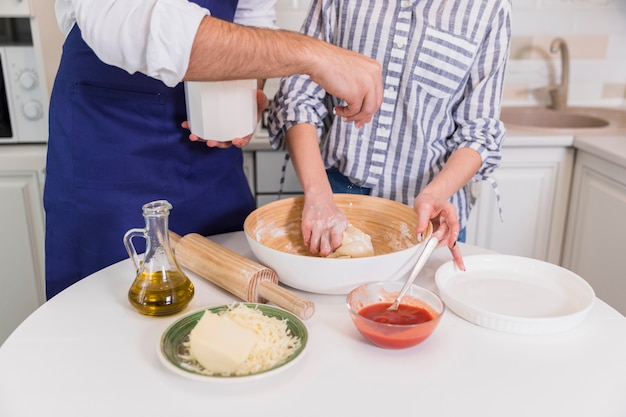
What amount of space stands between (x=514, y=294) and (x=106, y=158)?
2.66 feet

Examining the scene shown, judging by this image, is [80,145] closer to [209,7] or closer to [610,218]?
[209,7]

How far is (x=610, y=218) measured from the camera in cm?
188

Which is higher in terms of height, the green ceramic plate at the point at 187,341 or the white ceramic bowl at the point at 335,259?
the white ceramic bowl at the point at 335,259

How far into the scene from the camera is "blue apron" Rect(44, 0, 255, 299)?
116 centimetres

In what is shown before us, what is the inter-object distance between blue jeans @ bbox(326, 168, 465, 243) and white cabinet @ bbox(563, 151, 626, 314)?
69 centimetres

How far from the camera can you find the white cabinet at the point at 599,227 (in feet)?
6.01

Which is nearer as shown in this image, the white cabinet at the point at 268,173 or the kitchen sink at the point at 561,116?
the white cabinet at the point at 268,173

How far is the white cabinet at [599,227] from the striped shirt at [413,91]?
74 centimetres

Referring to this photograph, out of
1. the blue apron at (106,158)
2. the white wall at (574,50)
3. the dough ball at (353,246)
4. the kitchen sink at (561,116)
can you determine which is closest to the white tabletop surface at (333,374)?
the dough ball at (353,246)

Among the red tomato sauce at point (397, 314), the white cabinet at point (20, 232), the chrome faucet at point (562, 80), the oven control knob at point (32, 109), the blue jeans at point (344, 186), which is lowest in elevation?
the white cabinet at point (20, 232)

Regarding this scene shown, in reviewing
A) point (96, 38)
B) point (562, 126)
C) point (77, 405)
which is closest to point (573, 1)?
point (562, 126)

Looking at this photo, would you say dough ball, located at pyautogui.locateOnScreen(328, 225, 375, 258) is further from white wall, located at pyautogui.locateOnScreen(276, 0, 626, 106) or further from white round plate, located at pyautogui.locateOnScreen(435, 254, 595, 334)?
white wall, located at pyautogui.locateOnScreen(276, 0, 626, 106)

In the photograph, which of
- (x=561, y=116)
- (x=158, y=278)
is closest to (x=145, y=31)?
(x=158, y=278)

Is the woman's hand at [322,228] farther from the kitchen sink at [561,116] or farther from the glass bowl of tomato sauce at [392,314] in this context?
the kitchen sink at [561,116]
